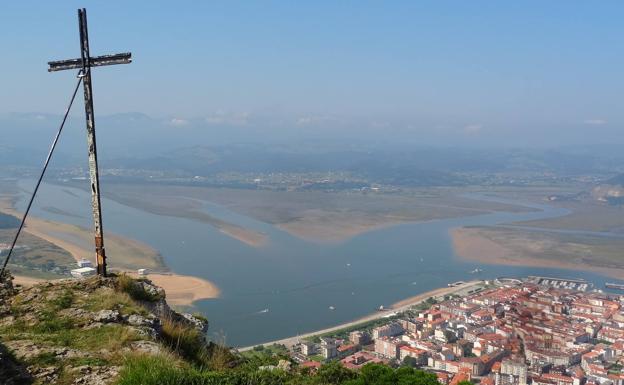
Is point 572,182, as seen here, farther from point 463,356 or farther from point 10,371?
point 10,371

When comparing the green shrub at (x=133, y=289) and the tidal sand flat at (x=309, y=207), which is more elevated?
the green shrub at (x=133, y=289)

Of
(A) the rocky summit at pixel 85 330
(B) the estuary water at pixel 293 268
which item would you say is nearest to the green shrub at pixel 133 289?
(A) the rocky summit at pixel 85 330

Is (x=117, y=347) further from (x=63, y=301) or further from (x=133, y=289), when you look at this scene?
(x=133, y=289)

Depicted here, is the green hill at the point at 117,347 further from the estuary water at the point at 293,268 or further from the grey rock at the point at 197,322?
the estuary water at the point at 293,268

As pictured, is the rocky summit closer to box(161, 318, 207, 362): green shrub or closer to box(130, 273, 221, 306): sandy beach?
box(161, 318, 207, 362): green shrub

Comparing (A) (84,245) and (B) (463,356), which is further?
(A) (84,245)

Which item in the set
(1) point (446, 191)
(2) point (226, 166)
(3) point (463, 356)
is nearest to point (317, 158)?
(2) point (226, 166)

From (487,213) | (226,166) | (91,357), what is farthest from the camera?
(226,166)
